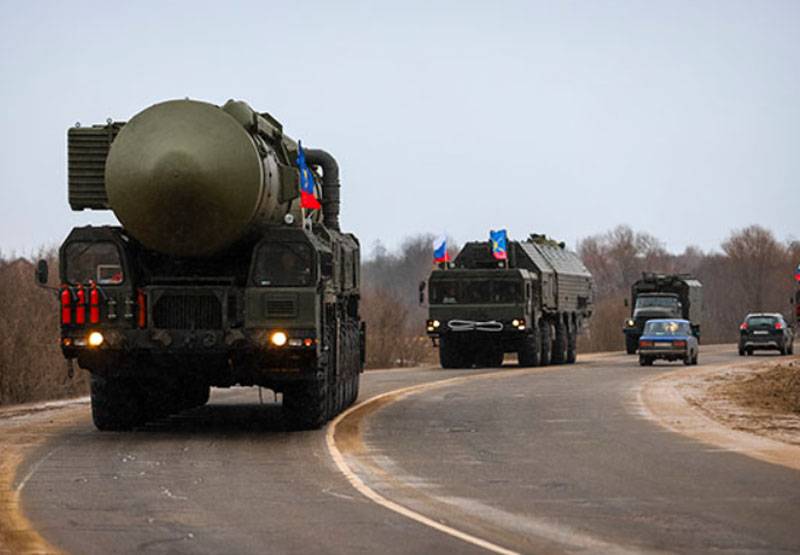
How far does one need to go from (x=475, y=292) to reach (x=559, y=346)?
6.11m

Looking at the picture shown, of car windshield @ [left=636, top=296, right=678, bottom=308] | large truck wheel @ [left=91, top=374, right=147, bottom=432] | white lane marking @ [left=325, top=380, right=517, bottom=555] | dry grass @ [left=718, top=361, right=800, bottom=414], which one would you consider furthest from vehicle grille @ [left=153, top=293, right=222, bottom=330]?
car windshield @ [left=636, top=296, right=678, bottom=308]

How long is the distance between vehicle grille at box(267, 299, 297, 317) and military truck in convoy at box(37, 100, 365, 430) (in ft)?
0.04

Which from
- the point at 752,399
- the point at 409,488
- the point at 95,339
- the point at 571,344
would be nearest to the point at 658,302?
the point at 571,344

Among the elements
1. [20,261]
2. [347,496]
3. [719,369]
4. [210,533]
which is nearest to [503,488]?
[347,496]

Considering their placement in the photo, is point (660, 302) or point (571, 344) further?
point (660, 302)

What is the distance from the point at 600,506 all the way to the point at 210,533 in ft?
11.4

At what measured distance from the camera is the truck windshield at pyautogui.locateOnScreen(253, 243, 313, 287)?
2133 centimetres

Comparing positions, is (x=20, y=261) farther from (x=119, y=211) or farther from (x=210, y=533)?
(x=210, y=533)

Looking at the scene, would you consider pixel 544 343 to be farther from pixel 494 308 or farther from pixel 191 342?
pixel 191 342

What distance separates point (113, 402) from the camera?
22344 mm

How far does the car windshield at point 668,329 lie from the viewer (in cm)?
4891

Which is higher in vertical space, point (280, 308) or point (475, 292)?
point (475, 292)

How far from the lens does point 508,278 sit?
4600cm

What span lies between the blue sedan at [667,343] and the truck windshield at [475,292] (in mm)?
4878
